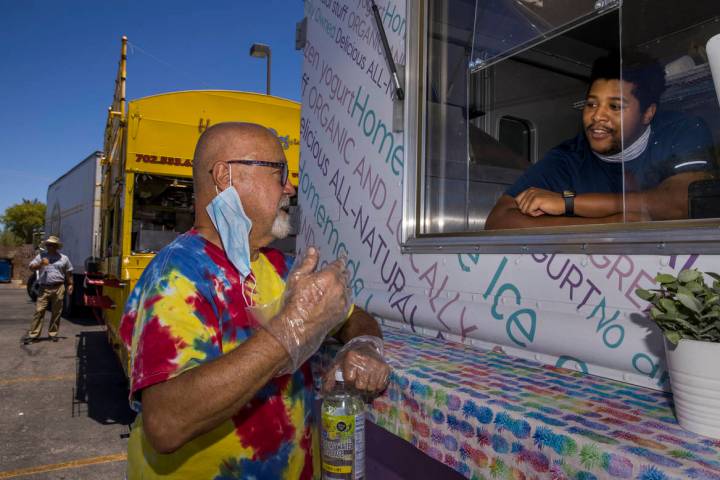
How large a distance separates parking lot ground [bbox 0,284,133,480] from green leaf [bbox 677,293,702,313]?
4184 mm

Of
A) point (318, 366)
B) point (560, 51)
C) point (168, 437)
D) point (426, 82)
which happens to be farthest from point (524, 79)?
point (168, 437)

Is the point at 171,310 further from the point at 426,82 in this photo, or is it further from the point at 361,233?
the point at 426,82

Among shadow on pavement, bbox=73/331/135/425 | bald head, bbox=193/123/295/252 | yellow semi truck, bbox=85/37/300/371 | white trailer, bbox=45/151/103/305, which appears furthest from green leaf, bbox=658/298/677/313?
white trailer, bbox=45/151/103/305

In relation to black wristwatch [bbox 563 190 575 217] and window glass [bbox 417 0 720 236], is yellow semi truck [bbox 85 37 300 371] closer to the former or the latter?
window glass [bbox 417 0 720 236]

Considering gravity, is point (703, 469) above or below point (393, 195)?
below

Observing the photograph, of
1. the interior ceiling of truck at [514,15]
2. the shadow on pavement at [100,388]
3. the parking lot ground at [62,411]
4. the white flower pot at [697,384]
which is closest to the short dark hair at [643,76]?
the interior ceiling of truck at [514,15]

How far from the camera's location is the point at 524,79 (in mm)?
3336

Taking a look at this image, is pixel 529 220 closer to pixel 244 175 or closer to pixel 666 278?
pixel 666 278

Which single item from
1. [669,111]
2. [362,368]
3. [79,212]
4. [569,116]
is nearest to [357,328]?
[362,368]

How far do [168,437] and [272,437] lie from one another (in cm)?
36

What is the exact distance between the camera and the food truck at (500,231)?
1.19m

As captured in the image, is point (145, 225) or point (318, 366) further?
point (145, 225)

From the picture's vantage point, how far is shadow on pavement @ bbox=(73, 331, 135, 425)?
5.52 metres

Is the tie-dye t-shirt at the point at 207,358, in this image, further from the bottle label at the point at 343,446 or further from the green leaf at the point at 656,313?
the green leaf at the point at 656,313
